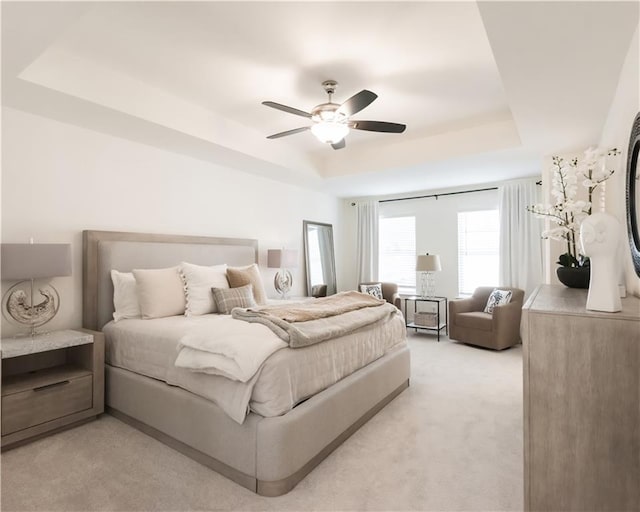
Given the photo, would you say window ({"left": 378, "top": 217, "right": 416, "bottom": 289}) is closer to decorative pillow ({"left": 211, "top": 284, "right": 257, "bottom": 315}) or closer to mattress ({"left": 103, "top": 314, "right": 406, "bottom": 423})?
mattress ({"left": 103, "top": 314, "right": 406, "bottom": 423})

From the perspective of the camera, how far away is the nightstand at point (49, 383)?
7.86 ft

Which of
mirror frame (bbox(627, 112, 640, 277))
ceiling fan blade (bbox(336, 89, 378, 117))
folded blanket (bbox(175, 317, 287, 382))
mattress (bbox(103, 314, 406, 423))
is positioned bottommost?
mattress (bbox(103, 314, 406, 423))

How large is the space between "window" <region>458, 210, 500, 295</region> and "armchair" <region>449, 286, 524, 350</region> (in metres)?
0.39

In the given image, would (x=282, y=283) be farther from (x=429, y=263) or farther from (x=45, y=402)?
(x=45, y=402)

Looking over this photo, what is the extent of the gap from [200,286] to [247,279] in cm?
51

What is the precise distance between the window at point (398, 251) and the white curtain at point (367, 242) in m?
0.15

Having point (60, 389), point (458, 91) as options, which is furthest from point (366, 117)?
point (60, 389)

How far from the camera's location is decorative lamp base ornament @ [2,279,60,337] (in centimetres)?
273

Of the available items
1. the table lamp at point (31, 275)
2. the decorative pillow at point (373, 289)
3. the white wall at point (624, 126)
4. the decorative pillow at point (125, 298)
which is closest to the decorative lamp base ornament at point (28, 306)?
the table lamp at point (31, 275)

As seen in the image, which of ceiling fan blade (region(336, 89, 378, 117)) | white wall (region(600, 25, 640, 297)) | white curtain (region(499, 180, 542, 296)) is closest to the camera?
white wall (region(600, 25, 640, 297))

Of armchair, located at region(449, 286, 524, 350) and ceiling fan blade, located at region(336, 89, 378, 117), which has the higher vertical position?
ceiling fan blade, located at region(336, 89, 378, 117)

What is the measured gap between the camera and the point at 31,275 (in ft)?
8.63

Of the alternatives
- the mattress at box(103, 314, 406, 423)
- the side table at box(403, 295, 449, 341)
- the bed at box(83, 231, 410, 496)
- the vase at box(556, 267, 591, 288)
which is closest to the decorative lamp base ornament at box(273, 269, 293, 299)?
the bed at box(83, 231, 410, 496)

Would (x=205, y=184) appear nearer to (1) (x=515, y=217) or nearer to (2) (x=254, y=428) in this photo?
(2) (x=254, y=428)
